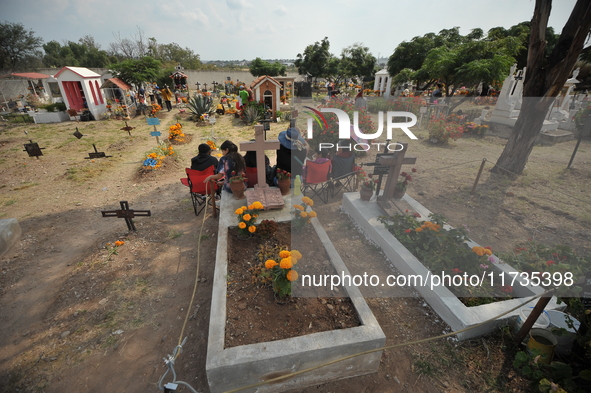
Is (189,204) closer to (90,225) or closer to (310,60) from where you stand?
(90,225)

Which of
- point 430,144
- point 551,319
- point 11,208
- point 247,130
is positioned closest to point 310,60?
point 247,130

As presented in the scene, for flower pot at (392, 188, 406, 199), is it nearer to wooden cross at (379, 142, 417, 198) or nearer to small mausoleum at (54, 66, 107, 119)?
wooden cross at (379, 142, 417, 198)

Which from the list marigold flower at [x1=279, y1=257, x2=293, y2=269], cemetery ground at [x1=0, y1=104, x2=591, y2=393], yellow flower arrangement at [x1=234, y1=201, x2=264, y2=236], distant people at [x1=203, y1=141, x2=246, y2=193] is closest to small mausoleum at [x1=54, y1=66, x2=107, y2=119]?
cemetery ground at [x1=0, y1=104, x2=591, y2=393]

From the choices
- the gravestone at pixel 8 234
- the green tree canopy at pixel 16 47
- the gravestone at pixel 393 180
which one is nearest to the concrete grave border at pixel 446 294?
the gravestone at pixel 393 180

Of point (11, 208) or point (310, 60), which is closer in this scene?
point (11, 208)

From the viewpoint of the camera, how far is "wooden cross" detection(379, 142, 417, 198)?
429 cm

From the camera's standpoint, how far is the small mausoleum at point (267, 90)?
1370 cm

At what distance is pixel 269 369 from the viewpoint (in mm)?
2084

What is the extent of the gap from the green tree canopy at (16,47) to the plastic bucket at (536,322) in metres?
41.4

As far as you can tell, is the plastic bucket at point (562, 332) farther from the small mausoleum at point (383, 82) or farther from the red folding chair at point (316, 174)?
the small mausoleum at point (383, 82)

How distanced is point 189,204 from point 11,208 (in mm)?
3644

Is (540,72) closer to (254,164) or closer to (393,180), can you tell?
(393,180)

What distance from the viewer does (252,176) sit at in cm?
479

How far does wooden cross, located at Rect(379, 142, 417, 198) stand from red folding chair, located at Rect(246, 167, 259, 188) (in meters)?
2.29
